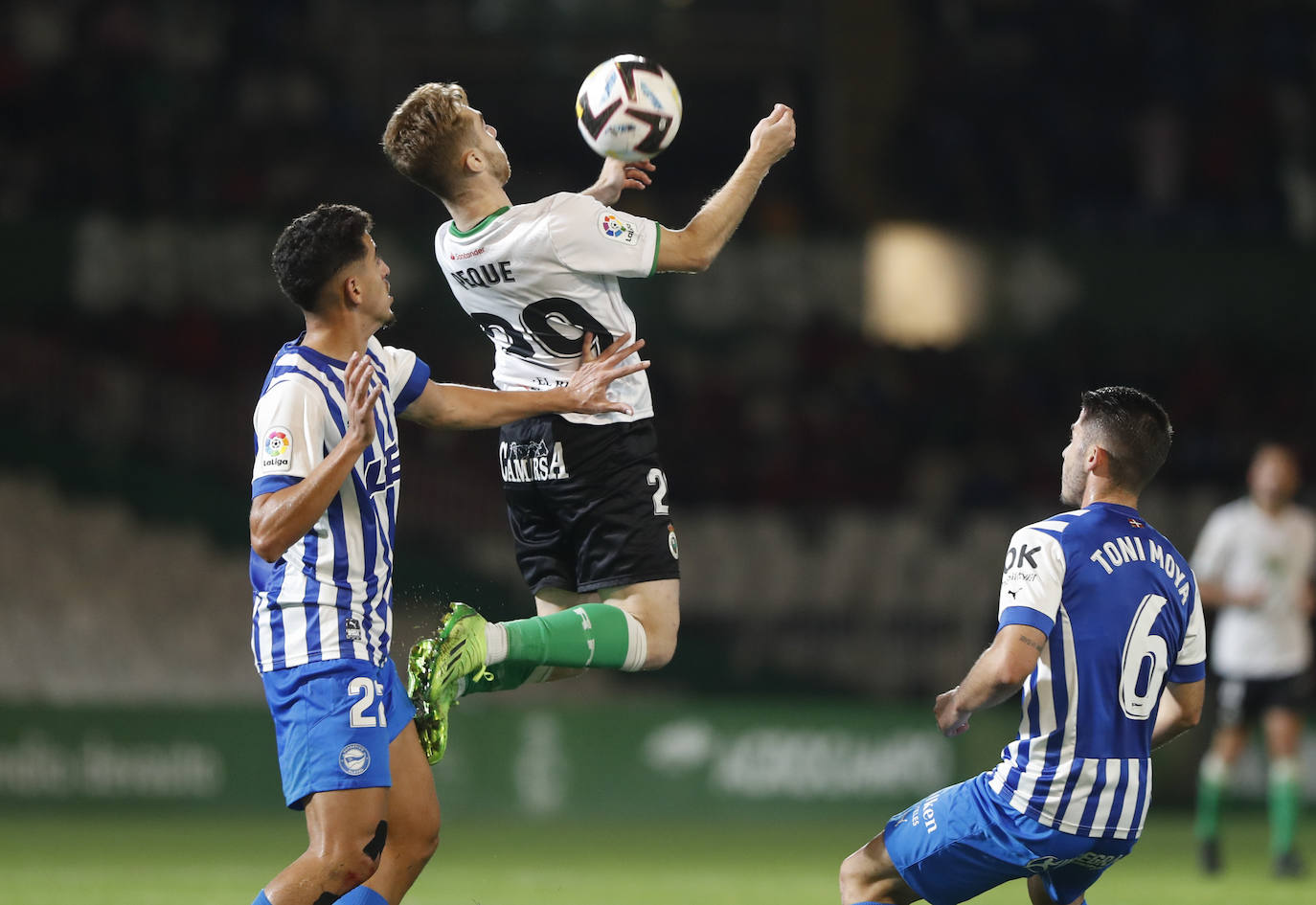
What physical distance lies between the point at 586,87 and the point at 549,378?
1.02m

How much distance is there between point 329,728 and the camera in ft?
15.6

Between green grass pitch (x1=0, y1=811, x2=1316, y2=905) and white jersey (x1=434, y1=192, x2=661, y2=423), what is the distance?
3315 mm

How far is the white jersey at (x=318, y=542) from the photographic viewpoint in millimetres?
4777

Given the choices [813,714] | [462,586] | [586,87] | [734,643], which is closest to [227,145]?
[462,586]

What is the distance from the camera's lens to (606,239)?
5.61 m

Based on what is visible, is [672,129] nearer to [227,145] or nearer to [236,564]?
[236,564]

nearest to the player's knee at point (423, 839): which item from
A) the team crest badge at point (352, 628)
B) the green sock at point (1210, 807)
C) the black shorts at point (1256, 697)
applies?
the team crest badge at point (352, 628)

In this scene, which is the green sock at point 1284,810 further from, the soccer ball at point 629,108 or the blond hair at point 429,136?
the blond hair at point 429,136

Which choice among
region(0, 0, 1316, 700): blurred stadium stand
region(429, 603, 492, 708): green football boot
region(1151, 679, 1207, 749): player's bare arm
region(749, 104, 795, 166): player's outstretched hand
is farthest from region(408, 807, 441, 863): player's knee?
region(0, 0, 1316, 700): blurred stadium stand

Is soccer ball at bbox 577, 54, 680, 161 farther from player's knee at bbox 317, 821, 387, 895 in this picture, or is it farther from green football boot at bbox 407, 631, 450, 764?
player's knee at bbox 317, 821, 387, 895

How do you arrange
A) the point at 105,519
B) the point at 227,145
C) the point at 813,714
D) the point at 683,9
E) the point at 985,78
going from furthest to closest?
the point at 683,9, the point at 985,78, the point at 227,145, the point at 105,519, the point at 813,714

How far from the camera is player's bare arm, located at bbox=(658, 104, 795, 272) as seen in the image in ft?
18.5

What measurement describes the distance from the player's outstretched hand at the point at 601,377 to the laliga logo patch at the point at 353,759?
1372 mm

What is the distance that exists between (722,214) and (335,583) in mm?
1832
